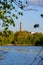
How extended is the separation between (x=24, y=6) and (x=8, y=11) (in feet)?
1.12

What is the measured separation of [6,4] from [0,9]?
0.50ft

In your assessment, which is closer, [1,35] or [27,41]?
[1,35]

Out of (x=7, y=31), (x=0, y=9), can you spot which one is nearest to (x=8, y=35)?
(x=7, y=31)

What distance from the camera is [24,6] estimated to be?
5.52 metres

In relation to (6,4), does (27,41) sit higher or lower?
lower

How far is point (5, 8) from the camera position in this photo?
5383 millimetres

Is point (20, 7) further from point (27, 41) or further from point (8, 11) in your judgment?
point (27, 41)

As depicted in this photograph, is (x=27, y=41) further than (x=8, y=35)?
Yes

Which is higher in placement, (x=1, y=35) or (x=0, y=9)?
(x=0, y=9)

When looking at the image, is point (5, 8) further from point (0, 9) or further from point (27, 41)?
point (27, 41)

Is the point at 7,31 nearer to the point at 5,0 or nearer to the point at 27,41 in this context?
the point at 5,0

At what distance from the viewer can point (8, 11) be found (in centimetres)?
543

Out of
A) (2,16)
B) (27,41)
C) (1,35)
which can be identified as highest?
(2,16)

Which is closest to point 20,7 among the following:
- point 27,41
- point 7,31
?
point 7,31
